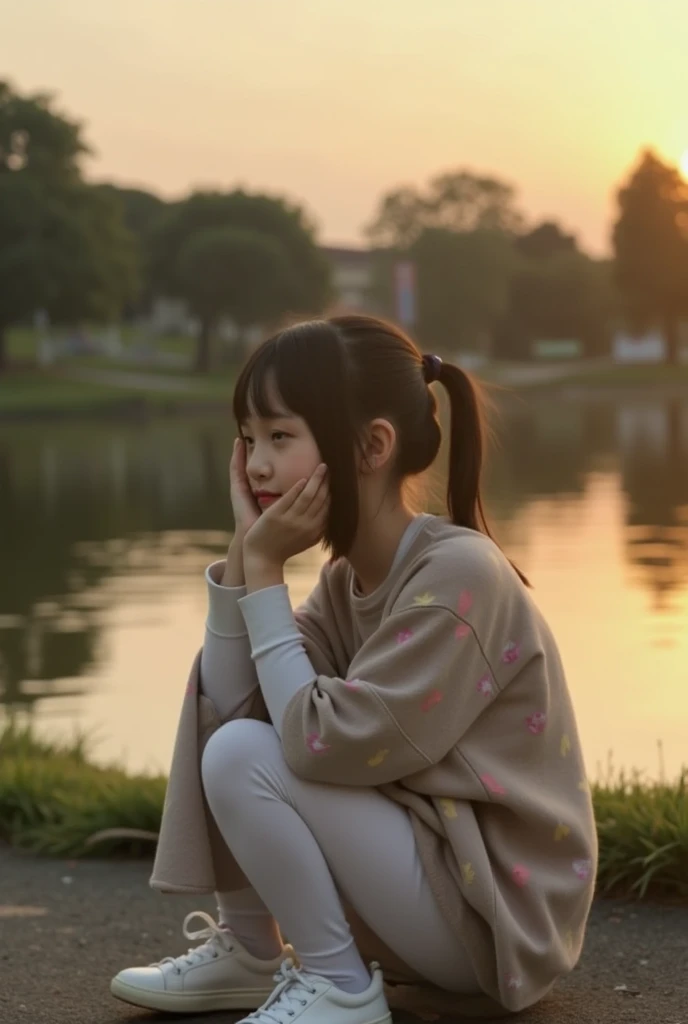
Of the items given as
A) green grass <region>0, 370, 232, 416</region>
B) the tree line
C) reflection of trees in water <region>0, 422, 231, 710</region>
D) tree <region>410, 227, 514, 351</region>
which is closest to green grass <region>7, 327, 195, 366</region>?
the tree line

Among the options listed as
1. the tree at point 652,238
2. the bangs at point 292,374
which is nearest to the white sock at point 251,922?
the bangs at point 292,374

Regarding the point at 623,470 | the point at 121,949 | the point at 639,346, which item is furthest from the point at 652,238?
the point at 121,949

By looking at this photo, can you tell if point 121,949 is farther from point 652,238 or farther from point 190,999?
point 652,238

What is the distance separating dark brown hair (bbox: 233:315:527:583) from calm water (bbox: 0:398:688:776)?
0.64 ft

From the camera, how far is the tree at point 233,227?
58.1 metres

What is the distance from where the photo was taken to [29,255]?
1759 inches

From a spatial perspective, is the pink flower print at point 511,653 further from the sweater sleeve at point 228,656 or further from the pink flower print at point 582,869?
the sweater sleeve at point 228,656

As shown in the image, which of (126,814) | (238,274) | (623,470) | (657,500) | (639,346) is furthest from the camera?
(639,346)

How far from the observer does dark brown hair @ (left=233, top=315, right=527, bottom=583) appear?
2520mm

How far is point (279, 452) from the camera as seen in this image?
2564 millimetres

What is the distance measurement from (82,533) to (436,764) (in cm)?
1029

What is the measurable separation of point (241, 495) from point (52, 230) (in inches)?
1765

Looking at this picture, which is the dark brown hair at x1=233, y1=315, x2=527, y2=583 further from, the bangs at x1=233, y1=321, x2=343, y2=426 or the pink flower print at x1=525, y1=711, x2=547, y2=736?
the pink flower print at x1=525, y1=711, x2=547, y2=736

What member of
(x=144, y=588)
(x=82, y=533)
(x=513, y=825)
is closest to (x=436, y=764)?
(x=513, y=825)
